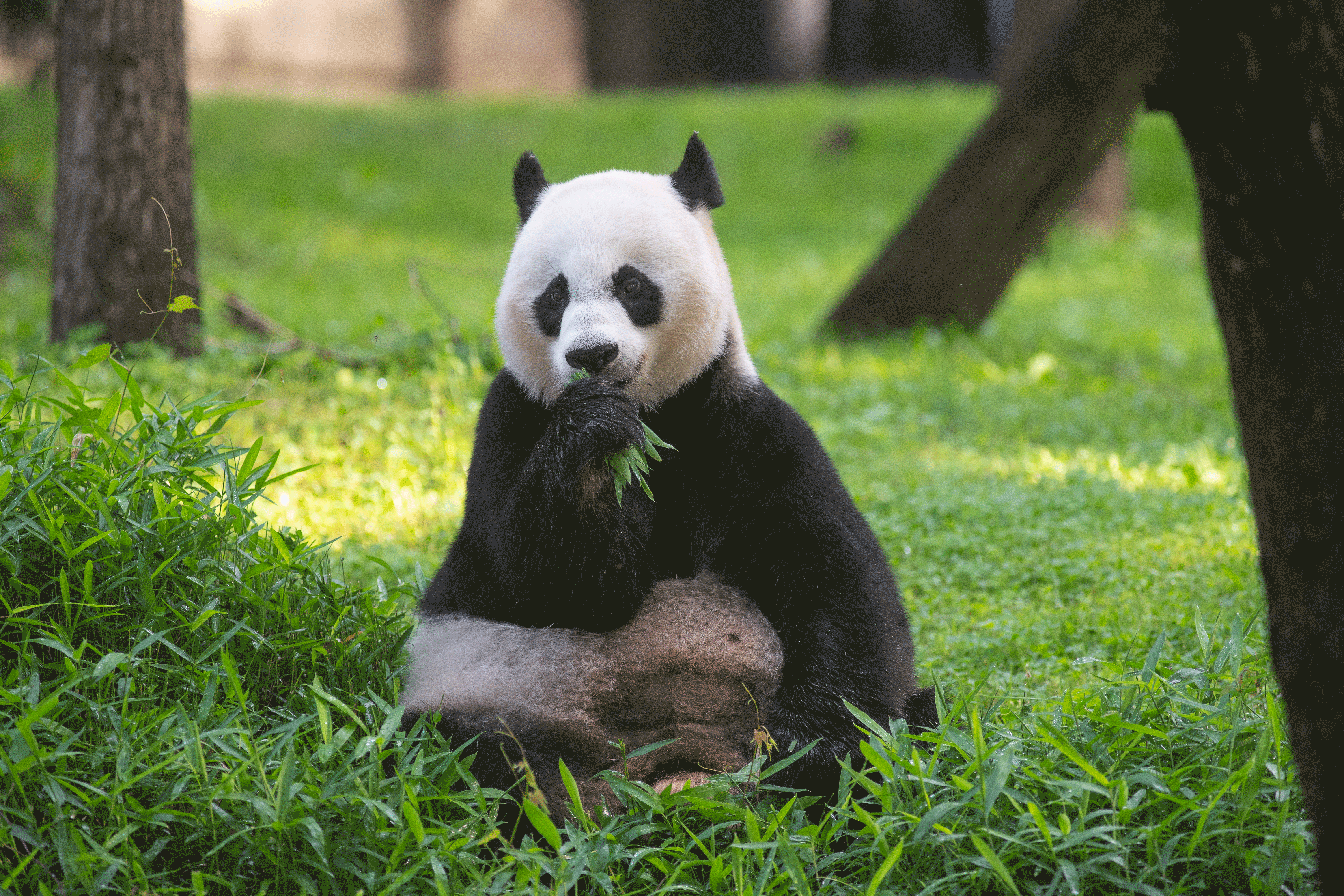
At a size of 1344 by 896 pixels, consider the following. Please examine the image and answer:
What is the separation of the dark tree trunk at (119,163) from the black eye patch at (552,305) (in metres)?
3.12

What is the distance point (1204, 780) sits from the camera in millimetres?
2428

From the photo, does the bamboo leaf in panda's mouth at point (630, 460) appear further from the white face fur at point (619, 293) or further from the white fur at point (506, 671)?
the white fur at point (506, 671)

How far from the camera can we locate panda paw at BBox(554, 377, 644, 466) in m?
2.47

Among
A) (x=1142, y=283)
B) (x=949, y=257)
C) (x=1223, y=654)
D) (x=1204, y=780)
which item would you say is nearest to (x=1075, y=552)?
(x=1223, y=654)

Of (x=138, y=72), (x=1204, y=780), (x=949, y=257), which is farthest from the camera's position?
(x=949, y=257)

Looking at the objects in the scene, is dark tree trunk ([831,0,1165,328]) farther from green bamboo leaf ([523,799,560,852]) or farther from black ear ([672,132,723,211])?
green bamboo leaf ([523,799,560,852])

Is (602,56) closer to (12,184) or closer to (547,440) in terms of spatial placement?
(12,184)

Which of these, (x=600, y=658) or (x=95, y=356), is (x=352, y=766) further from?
(x=95, y=356)

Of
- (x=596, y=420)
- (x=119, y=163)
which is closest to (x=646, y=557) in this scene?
(x=596, y=420)

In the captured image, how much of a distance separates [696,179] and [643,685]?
52.0 inches

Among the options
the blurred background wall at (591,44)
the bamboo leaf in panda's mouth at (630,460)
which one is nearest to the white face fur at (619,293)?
the bamboo leaf in panda's mouth at (630,460)

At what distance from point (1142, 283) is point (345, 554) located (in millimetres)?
8990

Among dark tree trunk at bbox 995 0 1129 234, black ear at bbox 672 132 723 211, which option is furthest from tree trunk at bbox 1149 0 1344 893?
dark tree trunk at bbox 995 0 1129 234

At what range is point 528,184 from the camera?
3.10 metres
